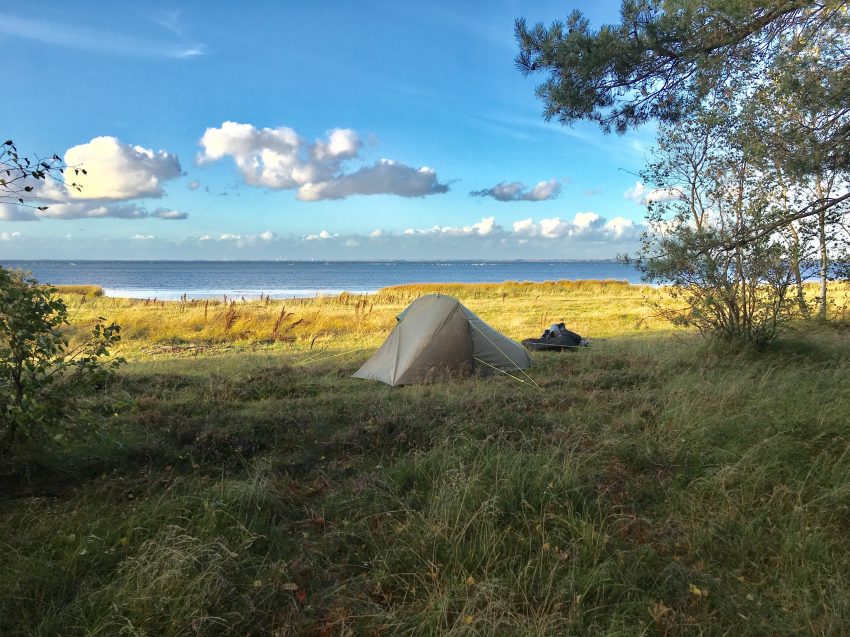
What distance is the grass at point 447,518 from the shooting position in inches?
125

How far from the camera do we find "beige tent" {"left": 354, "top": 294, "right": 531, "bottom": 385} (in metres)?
9.95

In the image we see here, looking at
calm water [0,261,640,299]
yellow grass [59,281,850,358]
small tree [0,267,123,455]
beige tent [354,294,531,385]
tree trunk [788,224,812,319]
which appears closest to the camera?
small tree [0,267,123,455]

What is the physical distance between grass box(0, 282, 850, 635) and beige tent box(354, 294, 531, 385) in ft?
7.85

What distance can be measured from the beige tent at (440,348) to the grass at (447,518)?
2.39 meters

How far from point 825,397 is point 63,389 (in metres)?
7.58

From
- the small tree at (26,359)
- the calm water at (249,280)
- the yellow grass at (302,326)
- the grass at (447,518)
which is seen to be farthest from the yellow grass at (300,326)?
the small tree at (26,359)

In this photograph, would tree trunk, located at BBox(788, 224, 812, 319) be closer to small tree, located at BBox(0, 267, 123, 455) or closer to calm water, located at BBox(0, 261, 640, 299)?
small tree, located at BBox(0, 267, 123, 455)

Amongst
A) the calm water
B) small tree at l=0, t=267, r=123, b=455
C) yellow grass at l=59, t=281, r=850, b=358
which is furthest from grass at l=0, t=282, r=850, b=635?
the calm water

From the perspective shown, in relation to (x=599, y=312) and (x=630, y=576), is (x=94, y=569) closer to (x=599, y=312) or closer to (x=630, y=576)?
(x=630, y=576)

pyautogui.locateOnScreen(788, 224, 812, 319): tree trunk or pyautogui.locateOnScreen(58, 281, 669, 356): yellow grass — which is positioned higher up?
pyautogui.locateOnScreen(788, 224, 812, 319): tree trunk

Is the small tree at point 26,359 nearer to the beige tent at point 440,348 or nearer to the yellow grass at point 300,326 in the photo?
the beige tent at point 440,348

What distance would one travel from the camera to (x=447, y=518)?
12.8 feet

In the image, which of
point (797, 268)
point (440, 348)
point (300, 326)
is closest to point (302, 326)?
point (300, 326)

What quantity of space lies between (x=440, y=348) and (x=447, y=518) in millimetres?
6245
